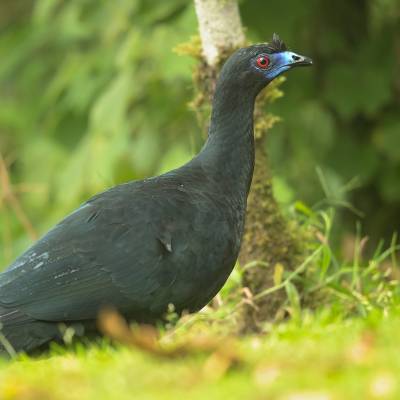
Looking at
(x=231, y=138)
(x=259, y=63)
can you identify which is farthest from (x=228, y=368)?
(x=259, y=63)

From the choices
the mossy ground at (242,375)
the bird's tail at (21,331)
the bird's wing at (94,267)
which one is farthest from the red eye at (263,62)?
the mossy ground at (242,375)

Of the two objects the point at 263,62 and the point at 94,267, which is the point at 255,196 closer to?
the point at 263,62

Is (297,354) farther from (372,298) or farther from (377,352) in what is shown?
(372,298)

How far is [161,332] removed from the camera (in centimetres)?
483

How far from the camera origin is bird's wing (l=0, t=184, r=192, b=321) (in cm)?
492

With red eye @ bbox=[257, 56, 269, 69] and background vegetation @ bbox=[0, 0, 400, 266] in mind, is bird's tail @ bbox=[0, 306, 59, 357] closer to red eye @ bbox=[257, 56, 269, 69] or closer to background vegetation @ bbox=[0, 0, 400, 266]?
red eye @ bbox=[257, 56, 269, 69]

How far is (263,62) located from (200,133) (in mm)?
2065

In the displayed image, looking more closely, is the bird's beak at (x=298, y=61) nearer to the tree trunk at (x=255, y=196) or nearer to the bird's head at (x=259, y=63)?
the bird's head at (x=259, y=63)

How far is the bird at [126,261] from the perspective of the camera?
493 cm

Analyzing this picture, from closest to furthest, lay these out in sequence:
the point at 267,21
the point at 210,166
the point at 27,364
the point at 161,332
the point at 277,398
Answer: the point at 277,398
the point at 27,364
the point at 161,332
the point at 210,166
the point at 267,21

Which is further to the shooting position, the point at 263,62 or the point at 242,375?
the point at 263,62

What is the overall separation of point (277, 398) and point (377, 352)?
58 centimetres

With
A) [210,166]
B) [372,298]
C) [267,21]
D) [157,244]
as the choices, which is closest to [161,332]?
[157,244]

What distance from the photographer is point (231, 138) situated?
19.1 feet
